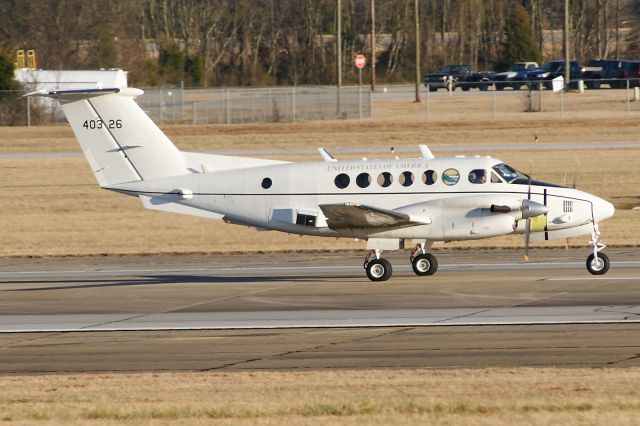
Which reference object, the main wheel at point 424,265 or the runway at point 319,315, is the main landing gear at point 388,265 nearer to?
the main wheel at point 424,265

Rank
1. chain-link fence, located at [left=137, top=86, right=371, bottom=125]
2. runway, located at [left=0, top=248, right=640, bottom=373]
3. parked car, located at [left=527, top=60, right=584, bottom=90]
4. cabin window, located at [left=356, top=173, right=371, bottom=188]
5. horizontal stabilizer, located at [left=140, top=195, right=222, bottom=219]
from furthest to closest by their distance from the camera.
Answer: parked car, located at [left=527, top=60, right=584, bottom=90] → chain-link fence, located at [left=137, top=86, right=371, bottom=125] → horizontal stabilizer, located at [left=140, top=195, right=222, bottom=219] → cabin window, located at [left=356, top=173, right=371, bottom=188] → runway, located at [left=0, top=248, right=640, bottom=373]

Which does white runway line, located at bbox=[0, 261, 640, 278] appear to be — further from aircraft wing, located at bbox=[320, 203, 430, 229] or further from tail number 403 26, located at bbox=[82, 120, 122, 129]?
tail number 403 26, located at bbox=[82, 120, 122, 129]

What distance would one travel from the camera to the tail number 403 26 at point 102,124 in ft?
86.0

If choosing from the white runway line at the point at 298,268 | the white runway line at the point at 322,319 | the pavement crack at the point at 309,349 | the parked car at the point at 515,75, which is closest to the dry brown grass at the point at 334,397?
the pavement crack at the point at 309,349

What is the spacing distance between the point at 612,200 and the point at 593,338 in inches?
942

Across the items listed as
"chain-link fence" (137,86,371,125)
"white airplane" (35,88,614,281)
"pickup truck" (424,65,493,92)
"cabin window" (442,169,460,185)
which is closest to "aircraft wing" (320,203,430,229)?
"white airplane" (35,88,614,281)

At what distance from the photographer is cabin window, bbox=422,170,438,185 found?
25.1 meters

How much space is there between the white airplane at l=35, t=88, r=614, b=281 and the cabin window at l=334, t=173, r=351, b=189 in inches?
0.9

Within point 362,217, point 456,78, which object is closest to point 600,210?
point 362,217

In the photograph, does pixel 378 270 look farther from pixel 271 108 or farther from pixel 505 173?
pixel 271 108

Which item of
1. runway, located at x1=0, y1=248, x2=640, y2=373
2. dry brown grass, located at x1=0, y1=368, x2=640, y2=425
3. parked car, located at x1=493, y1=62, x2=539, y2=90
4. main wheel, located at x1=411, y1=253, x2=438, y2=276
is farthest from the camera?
parked car, located at x1=493, y1=62, x2=539, y2=90

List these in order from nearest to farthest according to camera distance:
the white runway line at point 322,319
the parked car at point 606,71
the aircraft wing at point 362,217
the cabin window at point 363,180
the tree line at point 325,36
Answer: the white runway line at point 322,319 < the aircraft wing at point 362,217 < the cabin window at point 363,180 < the parked car at point 606,71 < the tree line at point 325,36

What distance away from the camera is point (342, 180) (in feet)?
83.6

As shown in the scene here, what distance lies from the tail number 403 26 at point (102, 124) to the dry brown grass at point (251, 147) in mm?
8393
